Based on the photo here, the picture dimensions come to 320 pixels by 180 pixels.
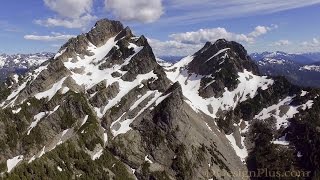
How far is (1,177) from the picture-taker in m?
184

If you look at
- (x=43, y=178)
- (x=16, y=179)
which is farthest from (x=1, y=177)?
(x=43, y=178)

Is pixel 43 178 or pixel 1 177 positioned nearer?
pixel 1 177

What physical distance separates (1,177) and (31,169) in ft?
57.4

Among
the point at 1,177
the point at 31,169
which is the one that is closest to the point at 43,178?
the point at 31,169

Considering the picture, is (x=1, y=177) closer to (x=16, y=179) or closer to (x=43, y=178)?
(x=16, y=179)

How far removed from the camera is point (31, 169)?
19962 centimetres

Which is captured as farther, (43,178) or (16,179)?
(43,178)

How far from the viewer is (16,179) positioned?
614ft

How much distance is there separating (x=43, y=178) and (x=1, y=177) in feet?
69.5

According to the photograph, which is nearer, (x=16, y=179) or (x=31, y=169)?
(x=16, y=179)

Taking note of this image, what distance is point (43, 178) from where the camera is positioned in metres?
200

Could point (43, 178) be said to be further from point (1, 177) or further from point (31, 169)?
point (1, 177)

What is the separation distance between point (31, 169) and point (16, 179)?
12975 millimetres

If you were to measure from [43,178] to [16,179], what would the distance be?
50.5 feet
